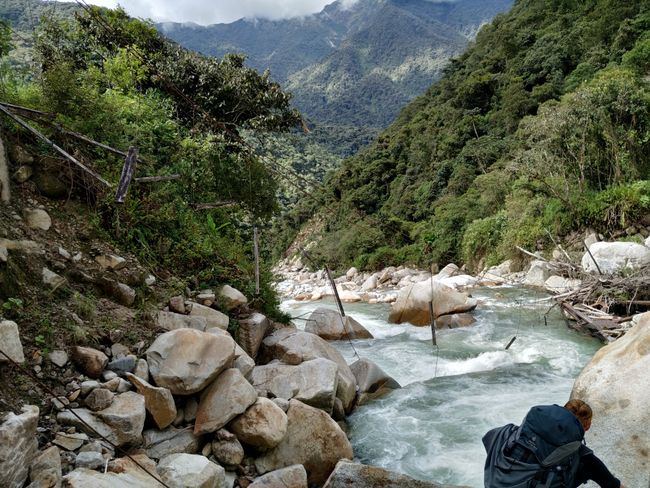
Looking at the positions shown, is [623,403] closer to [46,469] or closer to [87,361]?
[46,469]

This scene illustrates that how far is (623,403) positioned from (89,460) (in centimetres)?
552

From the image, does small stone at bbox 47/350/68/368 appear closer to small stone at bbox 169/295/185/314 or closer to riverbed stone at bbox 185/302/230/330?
small stone at bbox 169/295/185/314

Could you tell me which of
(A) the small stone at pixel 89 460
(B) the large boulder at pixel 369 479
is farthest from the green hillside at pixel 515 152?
(A) the small stone at pixel 89 460

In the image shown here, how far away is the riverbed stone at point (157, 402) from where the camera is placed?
4.77m

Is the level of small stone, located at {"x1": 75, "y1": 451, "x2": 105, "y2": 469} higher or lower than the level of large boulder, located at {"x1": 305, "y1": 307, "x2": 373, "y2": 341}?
higher

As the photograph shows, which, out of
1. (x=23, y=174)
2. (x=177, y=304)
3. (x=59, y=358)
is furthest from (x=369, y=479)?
(x=23, y=174)

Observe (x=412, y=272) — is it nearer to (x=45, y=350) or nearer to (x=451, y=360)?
(x=451, y=360)

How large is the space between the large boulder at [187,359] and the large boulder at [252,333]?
179cm

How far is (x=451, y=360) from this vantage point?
10.5 metres

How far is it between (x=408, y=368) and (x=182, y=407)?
6.06 meters

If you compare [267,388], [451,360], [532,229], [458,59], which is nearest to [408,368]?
[451,360]

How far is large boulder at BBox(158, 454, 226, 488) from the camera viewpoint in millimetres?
4105

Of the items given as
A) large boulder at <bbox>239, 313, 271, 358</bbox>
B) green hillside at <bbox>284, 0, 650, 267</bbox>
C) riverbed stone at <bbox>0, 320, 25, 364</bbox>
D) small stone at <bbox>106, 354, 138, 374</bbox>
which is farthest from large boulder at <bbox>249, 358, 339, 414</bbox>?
green hillside at <bbox>284, 0, 650, 267</bbox>

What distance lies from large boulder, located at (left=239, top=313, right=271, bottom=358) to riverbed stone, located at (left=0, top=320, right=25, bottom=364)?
347 cm
